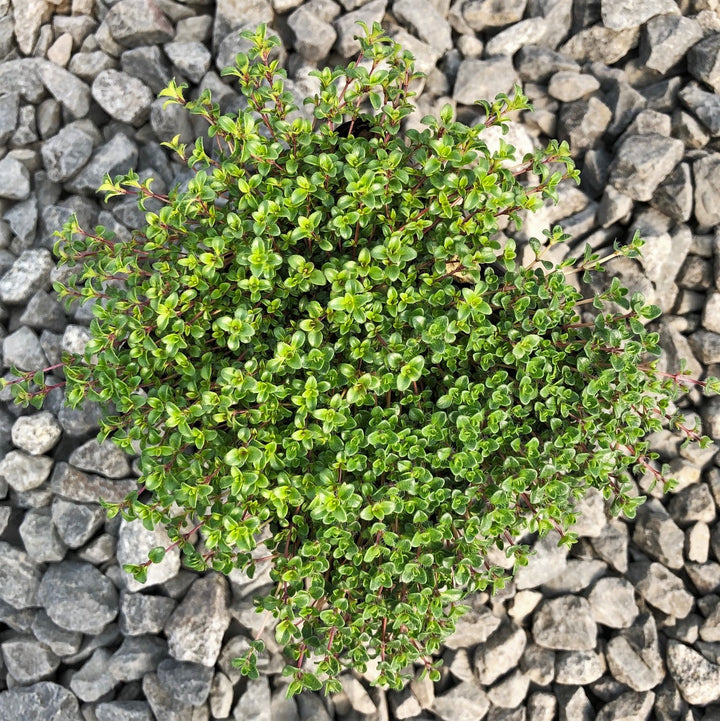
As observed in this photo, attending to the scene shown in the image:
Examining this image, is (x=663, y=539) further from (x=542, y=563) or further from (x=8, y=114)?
(x=8, y=114)

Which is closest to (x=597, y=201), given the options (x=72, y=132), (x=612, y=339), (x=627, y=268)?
(x=627, y=268)

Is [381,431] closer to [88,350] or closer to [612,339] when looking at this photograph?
[612,339]

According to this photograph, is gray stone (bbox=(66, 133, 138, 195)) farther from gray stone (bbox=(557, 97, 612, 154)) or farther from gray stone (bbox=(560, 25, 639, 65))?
gray stone (bbox=(560, 25, 639, 65))

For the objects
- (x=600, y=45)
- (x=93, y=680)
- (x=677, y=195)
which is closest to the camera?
(x=93, y=680)

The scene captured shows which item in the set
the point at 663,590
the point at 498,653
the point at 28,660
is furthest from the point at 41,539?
the point at 663,590

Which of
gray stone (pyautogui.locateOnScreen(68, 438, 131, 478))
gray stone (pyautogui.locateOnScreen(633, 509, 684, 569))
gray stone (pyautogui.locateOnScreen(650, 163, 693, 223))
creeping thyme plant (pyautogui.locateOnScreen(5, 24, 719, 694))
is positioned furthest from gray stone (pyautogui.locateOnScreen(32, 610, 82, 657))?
gray stone (pyautogui.locateOnScreen(650, 163, 693, 223))

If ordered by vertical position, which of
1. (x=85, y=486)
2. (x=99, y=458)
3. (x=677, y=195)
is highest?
(x=677, y=195)

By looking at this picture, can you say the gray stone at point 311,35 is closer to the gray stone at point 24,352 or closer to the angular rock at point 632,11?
the angular rock at point 632,11

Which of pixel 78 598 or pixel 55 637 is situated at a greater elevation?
pixel 78 598
